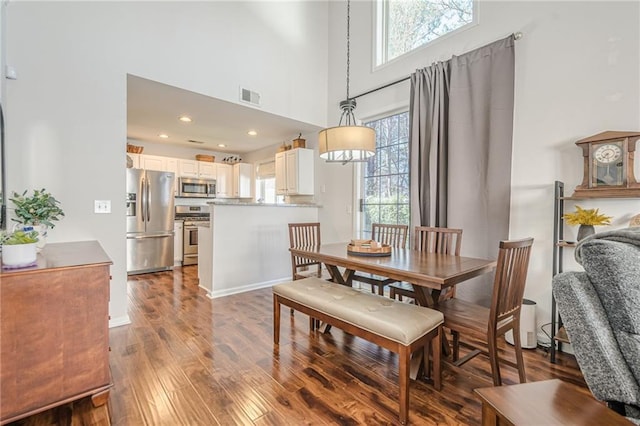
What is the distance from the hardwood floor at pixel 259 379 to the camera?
5.15ft

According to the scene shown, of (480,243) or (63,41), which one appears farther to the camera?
(480,243)

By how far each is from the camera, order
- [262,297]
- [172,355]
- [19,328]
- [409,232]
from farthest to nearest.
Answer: [262,297] < [409,232] < [172,355] < [19,328]

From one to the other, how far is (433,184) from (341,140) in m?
1.26

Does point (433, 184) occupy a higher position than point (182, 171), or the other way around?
point (182, 171)

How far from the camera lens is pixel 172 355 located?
2.19 metres

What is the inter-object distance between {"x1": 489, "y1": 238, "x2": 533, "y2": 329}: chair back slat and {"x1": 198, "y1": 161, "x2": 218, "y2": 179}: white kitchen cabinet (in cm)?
592

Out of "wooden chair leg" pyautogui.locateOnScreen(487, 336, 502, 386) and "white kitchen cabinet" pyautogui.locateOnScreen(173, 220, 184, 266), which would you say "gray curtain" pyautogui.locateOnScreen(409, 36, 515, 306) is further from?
"white kitchen cabinet" pyautogui.locateOnScreen(173, 220, 184, 266)

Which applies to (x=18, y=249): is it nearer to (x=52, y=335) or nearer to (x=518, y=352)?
(x=52, y=335)

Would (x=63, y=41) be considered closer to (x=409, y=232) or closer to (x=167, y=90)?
(x=167, y=90)

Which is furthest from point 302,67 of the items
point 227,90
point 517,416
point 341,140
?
point 517,416

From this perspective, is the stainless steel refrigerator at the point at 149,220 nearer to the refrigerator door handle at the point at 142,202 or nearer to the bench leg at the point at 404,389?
→ the refrigerator door handle at the point at 142,202

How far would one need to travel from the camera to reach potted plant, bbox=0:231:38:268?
1402mm

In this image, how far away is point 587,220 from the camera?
2051 millimetres

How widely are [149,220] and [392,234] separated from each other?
3994 millimetres
